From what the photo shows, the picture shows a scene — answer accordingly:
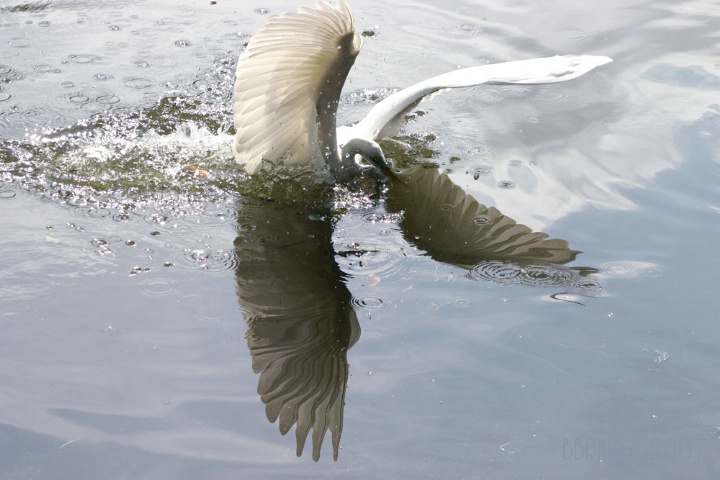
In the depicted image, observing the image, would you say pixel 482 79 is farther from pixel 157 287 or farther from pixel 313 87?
pixel 157 287

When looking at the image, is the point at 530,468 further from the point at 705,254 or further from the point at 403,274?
the point at 705,254

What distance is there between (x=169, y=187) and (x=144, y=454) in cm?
198

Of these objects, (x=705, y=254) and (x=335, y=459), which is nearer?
(x=335, y=459)

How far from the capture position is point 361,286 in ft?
12.3

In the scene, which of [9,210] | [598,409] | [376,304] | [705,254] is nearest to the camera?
[598,409]

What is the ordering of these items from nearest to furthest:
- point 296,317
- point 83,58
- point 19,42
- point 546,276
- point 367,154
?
1. point 296,317
2. point 546,276
3. point 367,154
4. point 83,58
5. point 19,42

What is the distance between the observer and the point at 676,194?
447cm

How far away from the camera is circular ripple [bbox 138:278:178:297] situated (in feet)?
12.0

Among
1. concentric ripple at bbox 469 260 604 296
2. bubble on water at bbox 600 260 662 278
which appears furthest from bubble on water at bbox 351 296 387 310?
bubble on water at bbox 600 260 662 278

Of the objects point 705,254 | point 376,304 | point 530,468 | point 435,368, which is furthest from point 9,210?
point 705,254

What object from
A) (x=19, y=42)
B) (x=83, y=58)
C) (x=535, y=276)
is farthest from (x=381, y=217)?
(x=19, y=42)

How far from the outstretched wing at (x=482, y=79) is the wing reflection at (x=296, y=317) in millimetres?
713

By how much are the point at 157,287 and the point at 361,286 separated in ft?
2.73

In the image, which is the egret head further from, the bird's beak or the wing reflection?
the wing reflection
